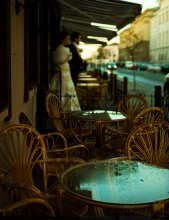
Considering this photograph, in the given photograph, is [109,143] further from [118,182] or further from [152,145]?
[118,182]

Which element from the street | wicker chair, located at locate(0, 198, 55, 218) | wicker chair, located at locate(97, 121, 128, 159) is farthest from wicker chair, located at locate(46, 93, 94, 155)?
the street

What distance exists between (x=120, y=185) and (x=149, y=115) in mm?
3261

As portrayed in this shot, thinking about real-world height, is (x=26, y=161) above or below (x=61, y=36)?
below

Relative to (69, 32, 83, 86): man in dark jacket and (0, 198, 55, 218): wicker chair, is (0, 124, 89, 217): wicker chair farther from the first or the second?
(69, 32, 83, 86): man in dark jacket

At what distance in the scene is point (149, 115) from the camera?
6066 millimetres

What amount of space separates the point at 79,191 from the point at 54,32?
14.2 metres

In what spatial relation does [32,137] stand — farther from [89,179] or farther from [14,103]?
[14,103]

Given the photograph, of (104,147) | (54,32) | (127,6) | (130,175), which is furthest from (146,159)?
(54,32)

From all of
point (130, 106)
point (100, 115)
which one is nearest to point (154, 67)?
point (130, 106)

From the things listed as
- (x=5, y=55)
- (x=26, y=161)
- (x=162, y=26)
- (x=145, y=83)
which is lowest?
(x=145, y=83)

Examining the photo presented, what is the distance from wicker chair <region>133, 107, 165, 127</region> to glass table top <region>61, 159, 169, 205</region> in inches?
85.9

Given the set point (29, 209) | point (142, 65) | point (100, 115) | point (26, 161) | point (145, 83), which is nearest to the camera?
point (29, 209)

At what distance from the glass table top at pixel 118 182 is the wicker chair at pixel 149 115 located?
2.18 meters

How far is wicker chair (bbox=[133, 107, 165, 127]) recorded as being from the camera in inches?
222
